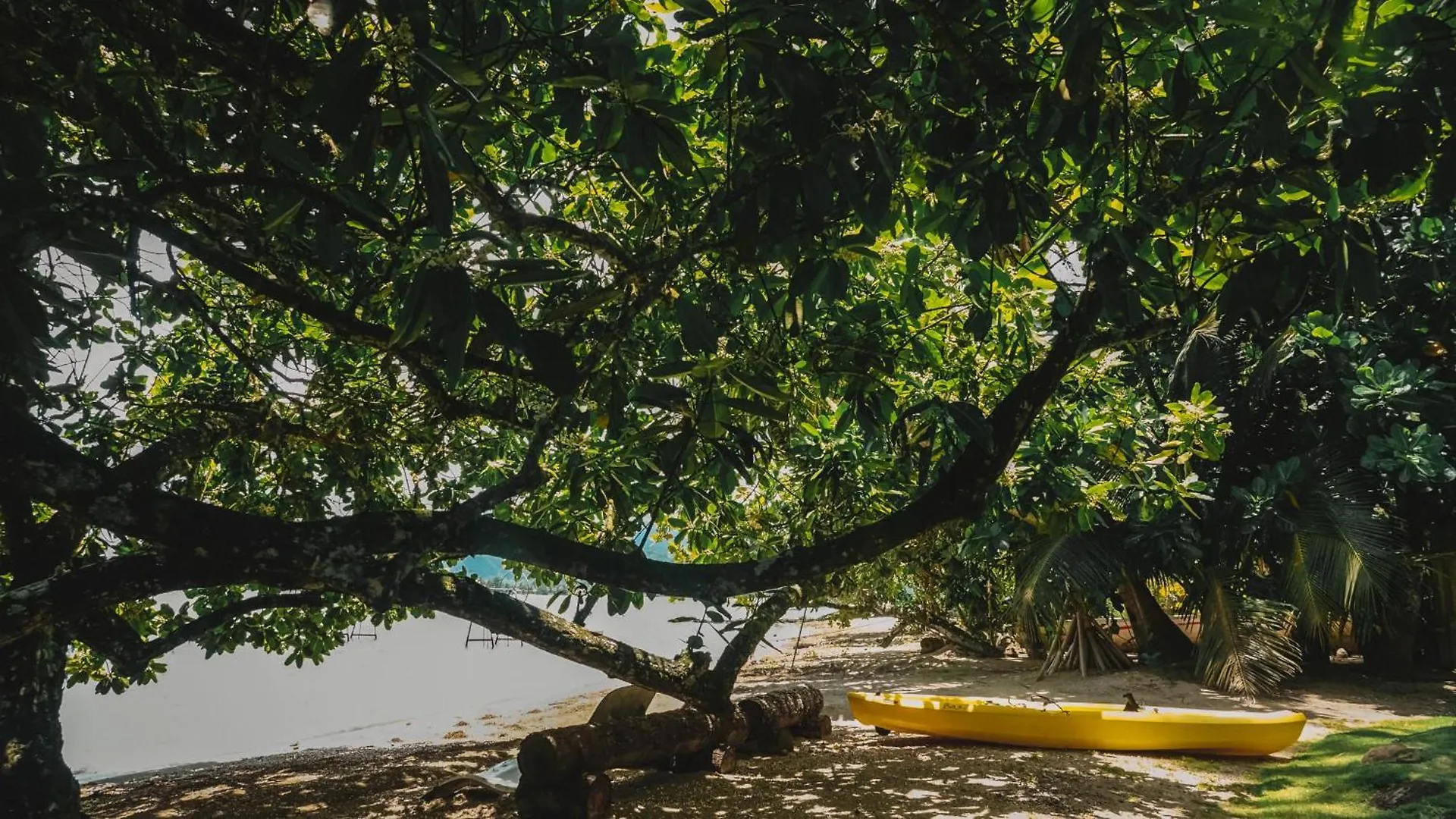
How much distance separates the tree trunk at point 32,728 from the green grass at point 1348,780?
21.1 ft

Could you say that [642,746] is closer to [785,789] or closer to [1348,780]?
[785,789]

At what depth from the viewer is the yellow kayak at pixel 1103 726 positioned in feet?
22.3

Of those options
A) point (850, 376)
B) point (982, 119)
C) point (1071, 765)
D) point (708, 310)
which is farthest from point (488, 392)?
point (1071, 765)

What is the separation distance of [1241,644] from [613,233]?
874 centimetres

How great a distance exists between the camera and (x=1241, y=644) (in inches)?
364

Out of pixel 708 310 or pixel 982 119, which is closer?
pixel 982 119

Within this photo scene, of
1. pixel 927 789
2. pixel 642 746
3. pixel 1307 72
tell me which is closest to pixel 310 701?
pixel 642 746

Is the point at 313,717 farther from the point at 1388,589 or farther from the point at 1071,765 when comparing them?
the point at 1388,589

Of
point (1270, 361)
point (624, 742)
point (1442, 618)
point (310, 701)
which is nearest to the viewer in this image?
point (624, 742)

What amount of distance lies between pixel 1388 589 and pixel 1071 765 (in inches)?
220

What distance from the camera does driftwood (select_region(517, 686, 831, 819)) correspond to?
496 cm

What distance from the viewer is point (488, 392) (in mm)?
4914

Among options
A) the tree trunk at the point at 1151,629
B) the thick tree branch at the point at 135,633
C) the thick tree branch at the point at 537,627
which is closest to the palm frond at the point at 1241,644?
the tree trunk at the point at 1151,629

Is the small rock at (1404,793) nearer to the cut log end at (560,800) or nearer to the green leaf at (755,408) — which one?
the cut log end at (560,800)
